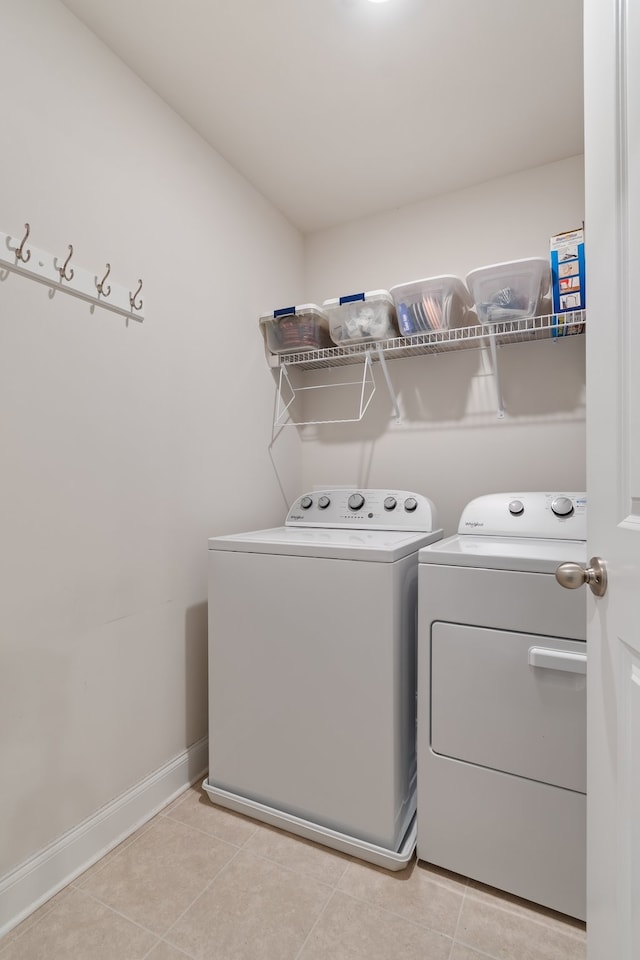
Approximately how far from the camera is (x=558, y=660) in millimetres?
1161

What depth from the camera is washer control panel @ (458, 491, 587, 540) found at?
159 cm

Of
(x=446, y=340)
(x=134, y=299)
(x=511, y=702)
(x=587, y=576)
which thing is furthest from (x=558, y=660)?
(x=134, y=299)

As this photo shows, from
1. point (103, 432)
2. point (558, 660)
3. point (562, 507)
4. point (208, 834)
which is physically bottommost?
point (208, 834)

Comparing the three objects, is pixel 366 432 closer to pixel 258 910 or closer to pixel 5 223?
pixel 5 223

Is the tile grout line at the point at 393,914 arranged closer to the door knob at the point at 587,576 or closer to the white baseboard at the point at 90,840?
the white baseboard at the point at 90,840

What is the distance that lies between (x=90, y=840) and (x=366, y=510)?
4.52ft

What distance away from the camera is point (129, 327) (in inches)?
61.0

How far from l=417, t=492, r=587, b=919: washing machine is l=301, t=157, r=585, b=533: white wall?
0.71 meters

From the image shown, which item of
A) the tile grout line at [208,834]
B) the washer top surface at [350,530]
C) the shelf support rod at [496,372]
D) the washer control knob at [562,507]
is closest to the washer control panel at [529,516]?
the washer control knob at [562,507]

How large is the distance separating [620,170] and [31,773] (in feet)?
5.76

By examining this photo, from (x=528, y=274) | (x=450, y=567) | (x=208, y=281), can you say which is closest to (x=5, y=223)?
(x=208, y=281)

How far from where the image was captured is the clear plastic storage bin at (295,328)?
6.94ft

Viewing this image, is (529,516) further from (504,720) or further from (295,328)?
(295,328)

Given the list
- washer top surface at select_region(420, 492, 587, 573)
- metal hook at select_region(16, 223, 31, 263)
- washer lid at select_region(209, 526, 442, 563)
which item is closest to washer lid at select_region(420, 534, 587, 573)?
washer top surface at select_region(420, 492, 587, 573)
